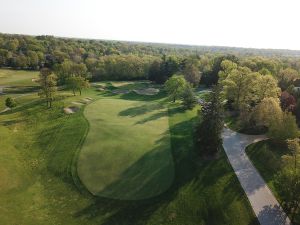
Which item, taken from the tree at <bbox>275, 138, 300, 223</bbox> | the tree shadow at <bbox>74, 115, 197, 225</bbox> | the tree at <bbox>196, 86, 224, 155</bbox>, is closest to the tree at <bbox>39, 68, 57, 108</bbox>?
the tree shadow at <bbox>74, 115, 197, 225</bbox>

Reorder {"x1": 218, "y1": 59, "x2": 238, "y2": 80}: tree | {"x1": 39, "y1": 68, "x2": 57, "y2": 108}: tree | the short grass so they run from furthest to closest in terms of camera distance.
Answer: {"x1": 218, "y1": 59, "x2": 238, "y2": 80}: tree < {"x1": 39, "y1": 68, "x2": 57, "y2": 108}: tree < the short grass

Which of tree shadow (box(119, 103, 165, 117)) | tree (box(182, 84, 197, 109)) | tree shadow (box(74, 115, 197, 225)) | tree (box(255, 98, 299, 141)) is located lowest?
tree shadow (box(74, 115, 197, 225))

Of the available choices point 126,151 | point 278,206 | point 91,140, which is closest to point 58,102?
point 91,140

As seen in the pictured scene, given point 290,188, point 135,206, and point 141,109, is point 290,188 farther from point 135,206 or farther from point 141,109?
point 141,109

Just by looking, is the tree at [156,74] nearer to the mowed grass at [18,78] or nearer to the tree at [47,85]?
the mowed grass at [18,78]

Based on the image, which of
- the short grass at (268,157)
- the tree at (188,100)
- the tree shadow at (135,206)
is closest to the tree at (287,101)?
the short grass at (268,157)

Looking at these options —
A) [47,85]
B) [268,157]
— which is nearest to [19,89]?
[47,85]

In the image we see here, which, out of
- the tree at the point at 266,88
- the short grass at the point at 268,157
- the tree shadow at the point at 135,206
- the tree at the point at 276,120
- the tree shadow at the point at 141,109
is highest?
the tree at the point at 266,88

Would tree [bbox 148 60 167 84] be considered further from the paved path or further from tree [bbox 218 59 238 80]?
the paved path
